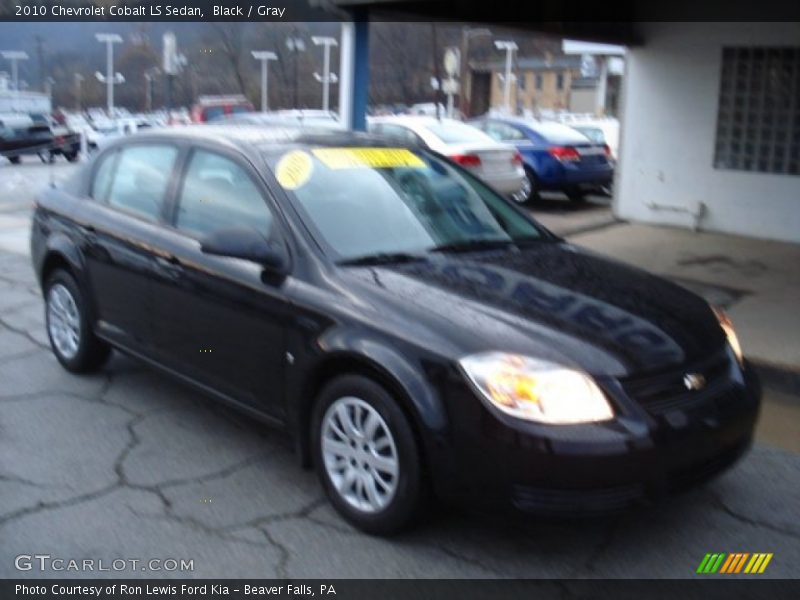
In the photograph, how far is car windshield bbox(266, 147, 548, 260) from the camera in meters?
4.05

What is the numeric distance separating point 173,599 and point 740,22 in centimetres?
961

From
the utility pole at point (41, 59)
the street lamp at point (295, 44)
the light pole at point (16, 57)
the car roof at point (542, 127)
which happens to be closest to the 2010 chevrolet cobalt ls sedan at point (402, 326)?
the car roof at point (542, 127)

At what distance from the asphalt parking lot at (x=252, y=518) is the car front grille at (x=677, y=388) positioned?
372 millimetres

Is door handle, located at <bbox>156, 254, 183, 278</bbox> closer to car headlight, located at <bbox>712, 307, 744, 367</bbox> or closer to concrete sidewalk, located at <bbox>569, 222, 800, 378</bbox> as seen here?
car headlight, located at <bbox>712, 307, 744, 367</bbox>

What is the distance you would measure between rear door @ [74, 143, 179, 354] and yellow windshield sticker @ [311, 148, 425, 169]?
2.96 feet

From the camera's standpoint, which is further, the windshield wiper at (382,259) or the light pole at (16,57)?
the light pole at (16,57)

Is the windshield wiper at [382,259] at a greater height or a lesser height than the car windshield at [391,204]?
lesser

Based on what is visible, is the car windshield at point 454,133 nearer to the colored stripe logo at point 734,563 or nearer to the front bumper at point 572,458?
the colored stripe logo at point 734,563

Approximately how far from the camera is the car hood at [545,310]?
3.28m

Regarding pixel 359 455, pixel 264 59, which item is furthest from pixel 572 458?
pixel 264 59

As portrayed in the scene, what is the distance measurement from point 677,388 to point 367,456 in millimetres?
1232

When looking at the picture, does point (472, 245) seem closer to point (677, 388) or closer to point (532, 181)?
point (677, 388)

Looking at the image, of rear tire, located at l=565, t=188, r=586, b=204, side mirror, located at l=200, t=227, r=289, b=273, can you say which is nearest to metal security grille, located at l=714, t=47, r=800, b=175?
rear tire, located at l=565, t=188, r=586, b=204

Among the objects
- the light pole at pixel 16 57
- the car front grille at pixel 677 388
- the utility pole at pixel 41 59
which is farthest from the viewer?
the light pole at pixel 16 57
